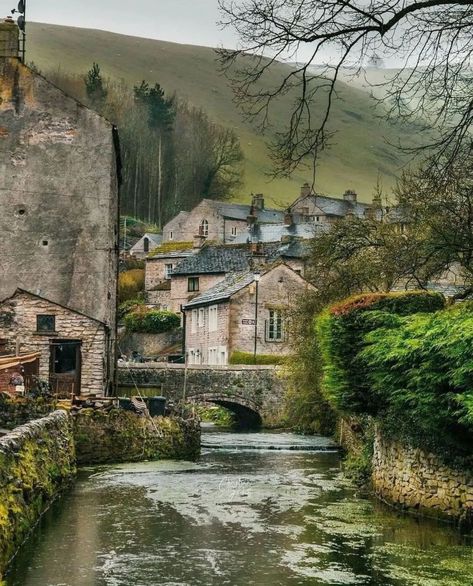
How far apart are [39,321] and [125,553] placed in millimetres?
21293

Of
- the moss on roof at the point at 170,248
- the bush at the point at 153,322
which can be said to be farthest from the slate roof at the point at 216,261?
the moss on roof at the point at 170,248

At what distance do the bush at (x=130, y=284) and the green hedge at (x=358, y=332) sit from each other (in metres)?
73.1

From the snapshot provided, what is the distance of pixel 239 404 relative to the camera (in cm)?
5653

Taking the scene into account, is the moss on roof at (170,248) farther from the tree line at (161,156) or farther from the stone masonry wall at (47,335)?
the stone masonry wall at (47,335)

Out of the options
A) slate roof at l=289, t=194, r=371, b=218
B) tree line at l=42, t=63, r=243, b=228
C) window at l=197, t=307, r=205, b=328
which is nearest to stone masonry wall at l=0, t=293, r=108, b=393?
window at l=197, t=307, r=205, b=328

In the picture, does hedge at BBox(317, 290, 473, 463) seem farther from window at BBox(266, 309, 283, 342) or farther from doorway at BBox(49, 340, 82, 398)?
window at BBox(266, 309, 283, 342)

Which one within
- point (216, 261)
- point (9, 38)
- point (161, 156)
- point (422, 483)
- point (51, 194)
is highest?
point (161, 156)

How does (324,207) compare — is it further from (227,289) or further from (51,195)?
(51,195)

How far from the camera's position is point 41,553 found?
16406 mm

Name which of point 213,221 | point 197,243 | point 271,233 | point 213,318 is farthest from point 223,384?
point 213,221

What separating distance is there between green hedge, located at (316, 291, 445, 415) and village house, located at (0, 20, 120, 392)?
15.9 m

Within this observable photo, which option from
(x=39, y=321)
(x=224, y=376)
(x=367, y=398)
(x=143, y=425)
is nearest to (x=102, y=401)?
(x=143, y=425)

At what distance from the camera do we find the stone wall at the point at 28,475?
15.9 m

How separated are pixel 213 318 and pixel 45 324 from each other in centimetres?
2942
